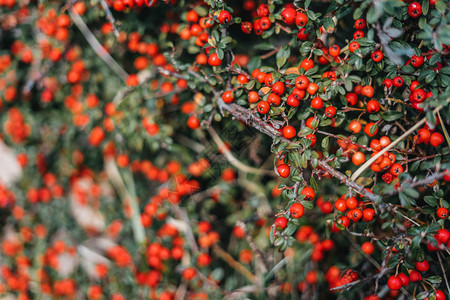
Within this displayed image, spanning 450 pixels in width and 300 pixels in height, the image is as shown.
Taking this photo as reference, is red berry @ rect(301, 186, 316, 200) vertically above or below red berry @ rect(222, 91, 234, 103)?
below

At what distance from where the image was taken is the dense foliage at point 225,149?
63.3 inches

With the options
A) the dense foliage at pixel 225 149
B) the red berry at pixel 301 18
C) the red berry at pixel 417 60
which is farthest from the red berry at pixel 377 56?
the red berry at pixel 301 18

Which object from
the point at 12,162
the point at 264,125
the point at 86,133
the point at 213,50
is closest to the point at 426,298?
the point at 264,125

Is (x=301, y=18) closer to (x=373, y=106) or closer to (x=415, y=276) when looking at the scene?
(x=373, y=106)

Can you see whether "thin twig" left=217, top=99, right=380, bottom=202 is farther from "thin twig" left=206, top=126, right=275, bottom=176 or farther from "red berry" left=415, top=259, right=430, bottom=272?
"thin twig" left=206, top=126, right=275, bottom=176

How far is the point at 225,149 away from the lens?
2596 mm

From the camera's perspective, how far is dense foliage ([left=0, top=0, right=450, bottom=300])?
5.27ft

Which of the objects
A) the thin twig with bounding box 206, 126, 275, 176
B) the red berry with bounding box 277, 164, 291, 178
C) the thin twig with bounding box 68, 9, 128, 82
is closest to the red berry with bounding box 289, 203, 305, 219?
the red berry with bounding box 277, 164, 291, 178

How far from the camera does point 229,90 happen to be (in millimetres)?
1911

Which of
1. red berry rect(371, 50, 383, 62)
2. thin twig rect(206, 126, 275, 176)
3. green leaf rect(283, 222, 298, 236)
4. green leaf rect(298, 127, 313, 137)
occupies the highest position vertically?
red berry rect(371, 50, 383, 62)

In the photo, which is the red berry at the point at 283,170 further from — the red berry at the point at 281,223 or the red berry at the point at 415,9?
the red berry at the point at 415,9

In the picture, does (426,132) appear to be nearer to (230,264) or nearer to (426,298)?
(426,298)

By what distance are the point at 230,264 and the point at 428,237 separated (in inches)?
71.5

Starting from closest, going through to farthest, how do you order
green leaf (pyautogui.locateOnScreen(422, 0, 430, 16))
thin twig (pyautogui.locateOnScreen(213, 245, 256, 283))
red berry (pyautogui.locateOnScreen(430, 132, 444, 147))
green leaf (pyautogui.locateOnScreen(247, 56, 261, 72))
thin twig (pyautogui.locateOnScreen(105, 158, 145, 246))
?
green leaf (pyautogui.locateOnScreen(422, 0, 430, 16)), red berry (pyautogui.locateOnScreen(430, 132, 444, 147)), green leaf (pyautogui.locateOnScreen(247, 56, 261, 72)), thin twig (pyautogui.locateOnScreen(213, 245, 256, 283)), thin twig (pyautogui.locateOnScreen(105, 158, 145, 246))
